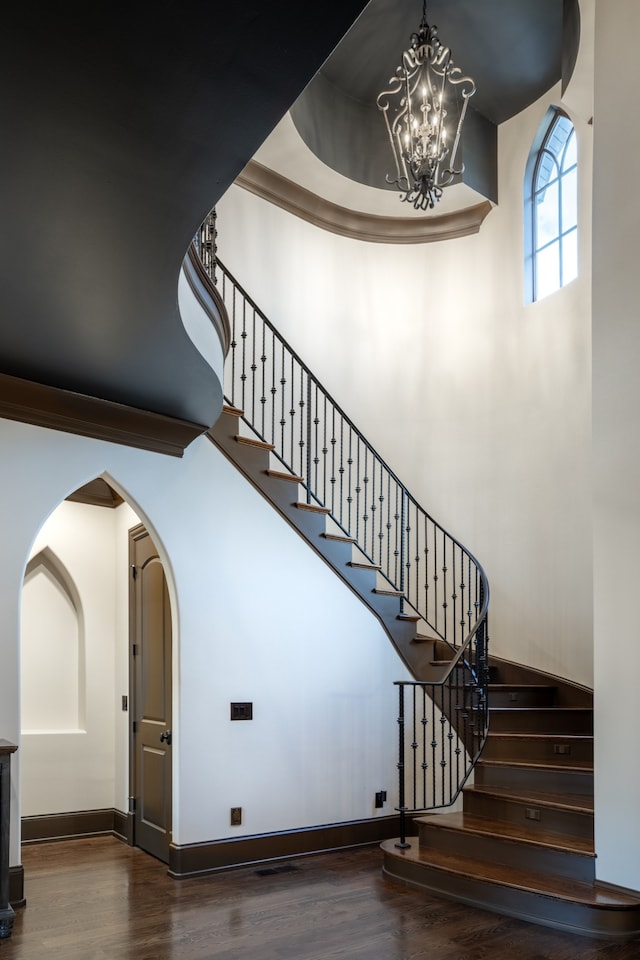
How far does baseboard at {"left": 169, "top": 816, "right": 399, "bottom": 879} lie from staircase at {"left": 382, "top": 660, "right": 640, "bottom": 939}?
72 centimetres

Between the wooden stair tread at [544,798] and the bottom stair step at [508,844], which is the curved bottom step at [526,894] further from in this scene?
the wooden stair tread at [544,798]

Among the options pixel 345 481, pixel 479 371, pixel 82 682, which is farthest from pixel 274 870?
pixel 479 371

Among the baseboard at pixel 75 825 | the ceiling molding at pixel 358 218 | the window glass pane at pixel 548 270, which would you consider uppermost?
the ceiling molding at pixel 358 218

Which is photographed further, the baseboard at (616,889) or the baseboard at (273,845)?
the baseboard at (273,845)

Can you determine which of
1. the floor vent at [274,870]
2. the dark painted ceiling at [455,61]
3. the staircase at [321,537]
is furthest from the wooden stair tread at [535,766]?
the dark painted ceiling at [455,61]

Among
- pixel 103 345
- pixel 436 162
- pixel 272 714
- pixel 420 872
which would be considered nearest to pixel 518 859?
pixel 420 872

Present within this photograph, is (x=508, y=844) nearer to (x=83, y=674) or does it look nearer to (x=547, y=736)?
(x=547, y=736)

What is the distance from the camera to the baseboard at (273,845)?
536 centimetres

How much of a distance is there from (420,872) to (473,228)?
6083mm

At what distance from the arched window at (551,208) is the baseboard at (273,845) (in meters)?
4.92

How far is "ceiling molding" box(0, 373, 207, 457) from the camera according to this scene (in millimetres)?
4691

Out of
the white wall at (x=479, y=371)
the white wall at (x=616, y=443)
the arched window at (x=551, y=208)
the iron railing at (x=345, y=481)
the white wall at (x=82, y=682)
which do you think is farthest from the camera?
the arched window at (x=551, y=208)

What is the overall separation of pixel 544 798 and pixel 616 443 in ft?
Answer: 7.52

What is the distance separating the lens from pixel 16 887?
4.74m
